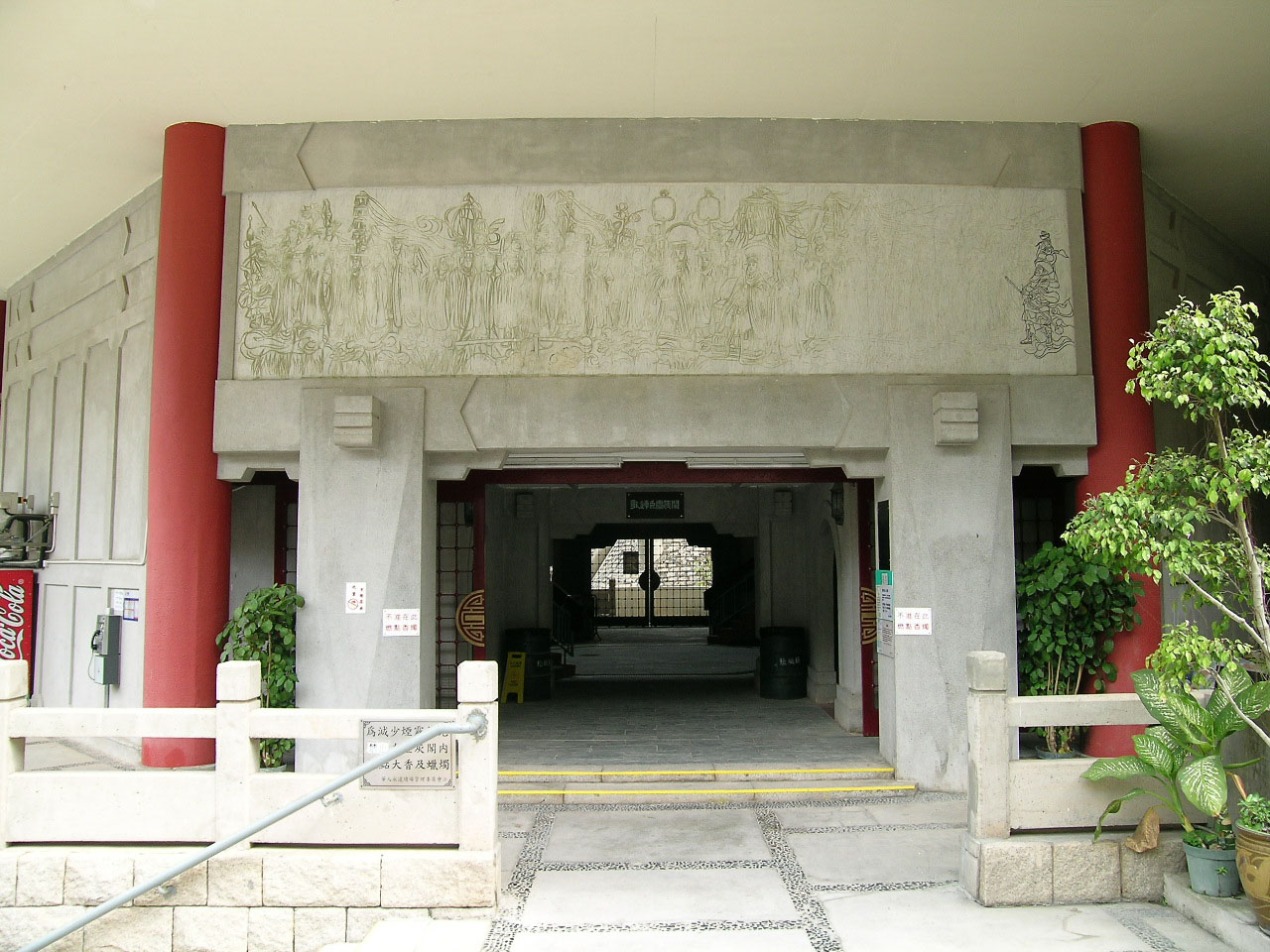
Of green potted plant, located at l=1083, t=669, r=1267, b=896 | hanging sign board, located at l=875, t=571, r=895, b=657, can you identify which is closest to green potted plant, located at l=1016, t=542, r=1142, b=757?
hanging sign board, located at l=875, t=571, r=895, b=657

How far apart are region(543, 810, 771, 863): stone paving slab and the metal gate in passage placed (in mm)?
16135

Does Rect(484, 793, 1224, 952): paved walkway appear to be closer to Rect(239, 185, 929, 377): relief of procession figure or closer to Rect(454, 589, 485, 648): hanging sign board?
Rect(454, 589, 485, 648): hanging sign board

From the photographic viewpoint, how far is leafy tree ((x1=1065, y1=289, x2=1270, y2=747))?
4.54 metres

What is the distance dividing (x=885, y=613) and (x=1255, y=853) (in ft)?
11.0

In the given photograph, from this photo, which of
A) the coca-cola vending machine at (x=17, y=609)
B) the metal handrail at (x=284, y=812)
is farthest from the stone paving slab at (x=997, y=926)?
the coca-cola vending machine at (x=17, y=609)

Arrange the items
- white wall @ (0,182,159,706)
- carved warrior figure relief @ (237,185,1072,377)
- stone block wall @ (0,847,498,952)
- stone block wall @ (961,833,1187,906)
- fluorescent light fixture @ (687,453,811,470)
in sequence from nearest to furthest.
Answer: stone block wall @ (0,847,498,952) → stone block wall @ (961,833,1187,906) → carved warrior figure relief @ (237,185,1072,377) → fluorescent light fixture @ (687,453,811,470) → white wall @ (0,182,159,706)

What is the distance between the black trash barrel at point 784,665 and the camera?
10.6m

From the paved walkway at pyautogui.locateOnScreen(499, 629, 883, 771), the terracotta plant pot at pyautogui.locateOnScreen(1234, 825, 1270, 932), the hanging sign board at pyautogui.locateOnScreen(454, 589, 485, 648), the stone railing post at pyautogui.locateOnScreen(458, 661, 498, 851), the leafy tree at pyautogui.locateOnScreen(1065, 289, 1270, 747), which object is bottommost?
the paved walkway at pyautogui.locateOnScreen(499, 629, 883, 771)

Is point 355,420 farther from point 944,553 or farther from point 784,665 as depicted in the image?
point 784,665

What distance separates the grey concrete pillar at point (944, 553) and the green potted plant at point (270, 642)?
4482 millimetres

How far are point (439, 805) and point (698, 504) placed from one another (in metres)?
8.81

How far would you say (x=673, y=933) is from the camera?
4.43 meters

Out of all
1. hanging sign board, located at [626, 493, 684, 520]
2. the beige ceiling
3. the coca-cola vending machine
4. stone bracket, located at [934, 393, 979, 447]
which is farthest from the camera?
hanging sign board, located at [626, 493, 684, 520]

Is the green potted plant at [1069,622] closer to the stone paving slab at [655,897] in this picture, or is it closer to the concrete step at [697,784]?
the concrete step at [697,784]
